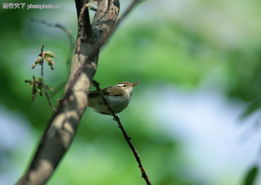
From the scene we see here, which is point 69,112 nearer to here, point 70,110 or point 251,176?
point 70,110

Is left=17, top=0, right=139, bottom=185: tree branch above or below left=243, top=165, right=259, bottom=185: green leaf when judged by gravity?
above

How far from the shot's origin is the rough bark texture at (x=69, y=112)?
3.91 feet

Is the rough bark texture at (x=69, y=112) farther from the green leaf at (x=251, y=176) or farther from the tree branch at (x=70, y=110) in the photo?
Answer: the green leaf at (x=251, y=176)

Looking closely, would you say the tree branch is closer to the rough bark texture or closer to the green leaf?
the rough bark texture

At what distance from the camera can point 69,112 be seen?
1.35 metres

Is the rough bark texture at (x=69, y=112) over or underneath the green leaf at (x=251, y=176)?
over

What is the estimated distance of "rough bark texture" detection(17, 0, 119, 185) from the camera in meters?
1.19

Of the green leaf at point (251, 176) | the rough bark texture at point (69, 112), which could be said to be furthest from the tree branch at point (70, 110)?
the green leaf at point (251, 176)

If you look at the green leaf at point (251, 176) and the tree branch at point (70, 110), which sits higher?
the tree branch at point (70, 110)

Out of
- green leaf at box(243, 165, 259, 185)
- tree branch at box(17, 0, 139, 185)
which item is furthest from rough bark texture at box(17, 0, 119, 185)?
green leaf at box(243, 165, 259, 185)

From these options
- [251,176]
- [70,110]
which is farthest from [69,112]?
[251,176]

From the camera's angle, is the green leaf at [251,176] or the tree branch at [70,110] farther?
the green leaf at [251,176]

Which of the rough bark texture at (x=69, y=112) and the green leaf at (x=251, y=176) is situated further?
the green leaf at (x=251, y=176)

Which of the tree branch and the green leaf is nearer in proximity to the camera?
the tree branch
